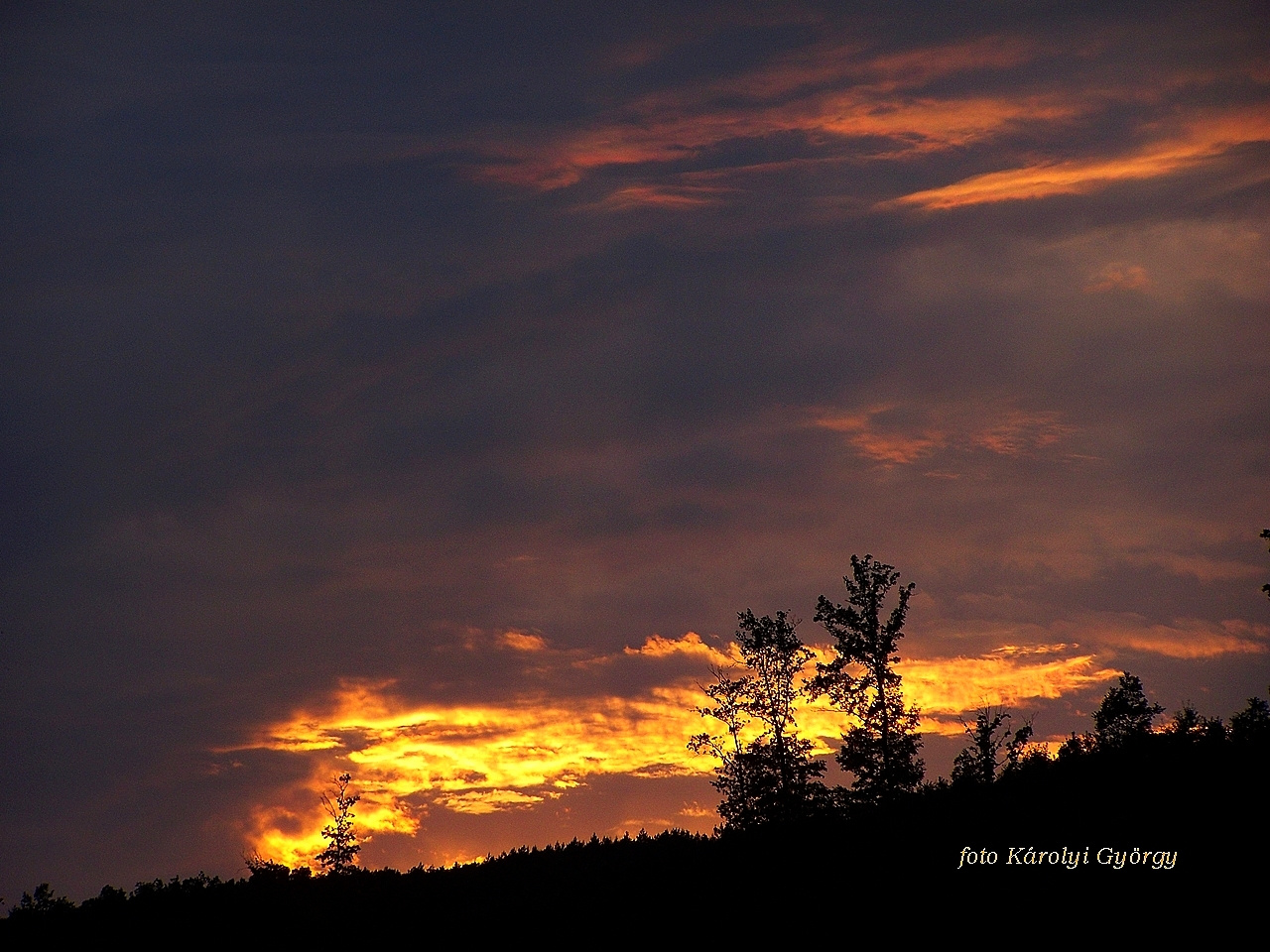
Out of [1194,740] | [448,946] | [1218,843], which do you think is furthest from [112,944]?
[1194,740]

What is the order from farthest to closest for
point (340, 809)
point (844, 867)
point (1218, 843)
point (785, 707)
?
point (340, 809)
point (785, 707)
point (844, 867)
point (1218, 843)

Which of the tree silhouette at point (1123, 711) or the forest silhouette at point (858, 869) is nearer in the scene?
the forest silhouette at point (858, 869)

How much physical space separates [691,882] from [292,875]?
1205 centimetres

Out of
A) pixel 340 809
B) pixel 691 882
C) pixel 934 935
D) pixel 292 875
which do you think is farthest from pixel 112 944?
pixel 340 809

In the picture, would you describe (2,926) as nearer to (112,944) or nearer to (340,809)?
(112,944)

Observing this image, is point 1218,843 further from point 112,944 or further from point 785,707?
point 785,707

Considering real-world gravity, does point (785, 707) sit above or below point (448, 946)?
above

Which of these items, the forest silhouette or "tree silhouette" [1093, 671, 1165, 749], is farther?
"tree silhouette" [1093, 671, 1165, 749]

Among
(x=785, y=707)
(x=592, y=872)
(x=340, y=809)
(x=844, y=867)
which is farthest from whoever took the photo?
(x=340, y=809)

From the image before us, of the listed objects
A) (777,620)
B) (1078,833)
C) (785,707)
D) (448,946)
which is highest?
(777,620)

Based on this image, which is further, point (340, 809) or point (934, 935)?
point (340, 809)

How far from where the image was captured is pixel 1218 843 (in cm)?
1847

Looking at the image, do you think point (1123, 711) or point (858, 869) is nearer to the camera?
point (858, 869)

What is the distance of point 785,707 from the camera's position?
48000 mm
